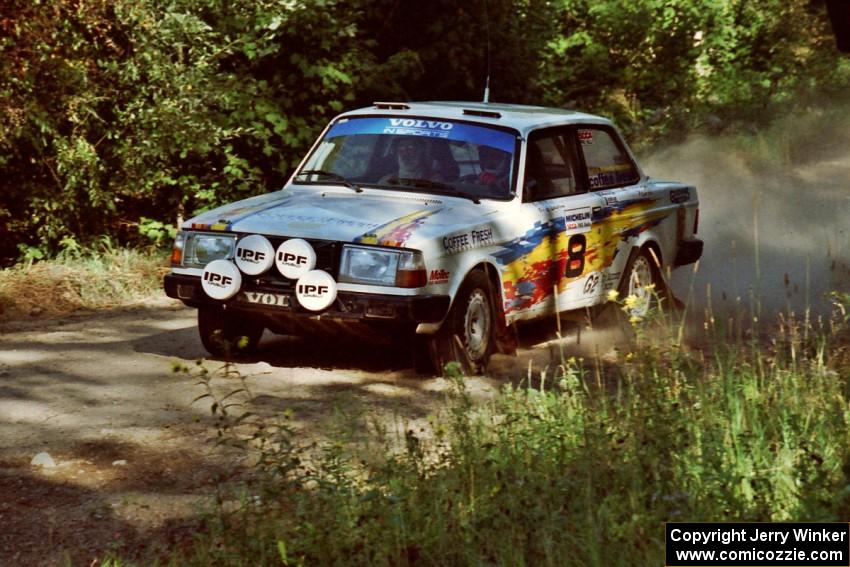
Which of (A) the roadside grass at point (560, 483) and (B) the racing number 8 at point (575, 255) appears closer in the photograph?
(A) the roadside grass at point (560, 483)

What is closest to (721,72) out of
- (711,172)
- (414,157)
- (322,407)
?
(711,172)

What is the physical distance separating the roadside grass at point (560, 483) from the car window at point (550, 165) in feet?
8.92

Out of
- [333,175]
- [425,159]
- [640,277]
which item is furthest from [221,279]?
[640,277]

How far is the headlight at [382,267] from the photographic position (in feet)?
27.7

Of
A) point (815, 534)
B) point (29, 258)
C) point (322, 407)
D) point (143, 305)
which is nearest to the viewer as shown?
point (815, 534)

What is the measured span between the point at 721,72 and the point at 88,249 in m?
14.4

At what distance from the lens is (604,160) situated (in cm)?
1084

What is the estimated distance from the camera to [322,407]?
8312 millimetres

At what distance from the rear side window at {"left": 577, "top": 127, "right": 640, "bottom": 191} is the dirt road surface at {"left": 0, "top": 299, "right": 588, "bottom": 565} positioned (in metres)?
1.38

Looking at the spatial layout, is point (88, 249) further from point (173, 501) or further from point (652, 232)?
point (173, 501)

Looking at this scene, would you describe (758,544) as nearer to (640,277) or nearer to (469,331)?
(469,331)

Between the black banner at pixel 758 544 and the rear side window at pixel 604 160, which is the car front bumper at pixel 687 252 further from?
the black banner at pixel 758 544

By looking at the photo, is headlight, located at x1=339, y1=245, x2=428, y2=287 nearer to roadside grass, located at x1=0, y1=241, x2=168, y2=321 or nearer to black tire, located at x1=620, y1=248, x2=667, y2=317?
black tire, located at x1=620, y1=248, x2=667, y2=317

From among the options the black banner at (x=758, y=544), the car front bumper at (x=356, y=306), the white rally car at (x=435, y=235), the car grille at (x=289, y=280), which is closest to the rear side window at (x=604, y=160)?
the white rally car at (x=435, y=235)
